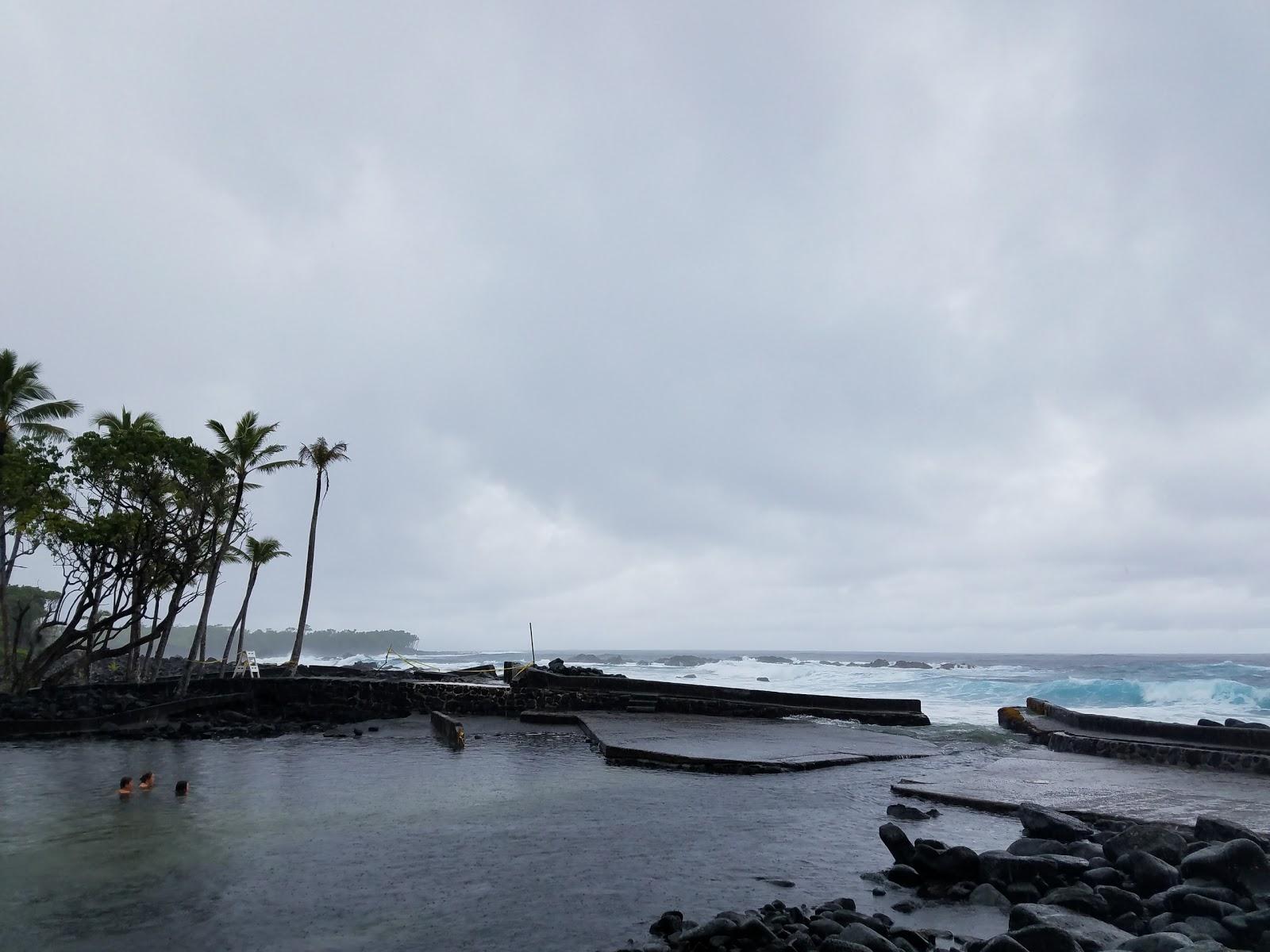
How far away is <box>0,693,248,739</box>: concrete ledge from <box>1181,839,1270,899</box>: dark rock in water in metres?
20.0

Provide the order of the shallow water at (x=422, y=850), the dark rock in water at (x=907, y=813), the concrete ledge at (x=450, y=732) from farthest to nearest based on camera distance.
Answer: the concrete ledge at (x=450, y=732)
the dark rock in water at (x=907, y=813)
the shallow water at (x=422, y=850)

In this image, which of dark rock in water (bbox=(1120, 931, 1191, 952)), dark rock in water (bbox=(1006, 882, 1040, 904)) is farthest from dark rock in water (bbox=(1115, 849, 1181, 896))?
dark rock in water (bbox=(1120, 931, 1191, 952))

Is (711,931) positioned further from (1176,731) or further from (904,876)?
(1176,731)

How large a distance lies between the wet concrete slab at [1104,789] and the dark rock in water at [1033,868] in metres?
2.37

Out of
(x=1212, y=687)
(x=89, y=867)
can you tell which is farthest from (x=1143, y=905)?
(x=1212, y=687)

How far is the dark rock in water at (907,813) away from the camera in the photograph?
938cm

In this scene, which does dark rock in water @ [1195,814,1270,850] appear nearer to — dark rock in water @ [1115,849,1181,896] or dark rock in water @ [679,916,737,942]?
dark rock in water @ [1115,849,1181,896]

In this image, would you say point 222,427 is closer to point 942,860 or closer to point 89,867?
point 89,867

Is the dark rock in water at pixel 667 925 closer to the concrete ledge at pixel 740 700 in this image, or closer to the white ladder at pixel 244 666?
the concrete ledge at pixel 740 700

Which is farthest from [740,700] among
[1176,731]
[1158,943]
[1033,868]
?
[1158,943]

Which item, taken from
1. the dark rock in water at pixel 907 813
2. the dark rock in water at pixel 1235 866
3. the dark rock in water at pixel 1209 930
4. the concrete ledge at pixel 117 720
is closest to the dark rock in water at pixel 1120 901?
the dark rock in water at pixel 1209 930

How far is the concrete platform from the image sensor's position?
13.1m

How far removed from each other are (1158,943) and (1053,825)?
10.3ft

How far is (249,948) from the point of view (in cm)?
535
